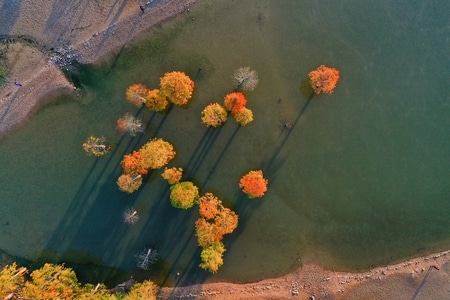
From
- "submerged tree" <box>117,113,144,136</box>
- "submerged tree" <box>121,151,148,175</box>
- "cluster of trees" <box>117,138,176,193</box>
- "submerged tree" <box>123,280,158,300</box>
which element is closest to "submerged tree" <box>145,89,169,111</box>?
"submerged tree" <box>117,113,144,136</box>

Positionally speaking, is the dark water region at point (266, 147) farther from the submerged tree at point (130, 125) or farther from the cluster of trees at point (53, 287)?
the cluster of trees at point (53, 287)

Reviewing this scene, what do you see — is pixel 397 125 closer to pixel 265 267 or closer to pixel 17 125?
pixel 265 267

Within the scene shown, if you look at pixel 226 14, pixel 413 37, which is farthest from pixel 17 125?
pixel 413 37

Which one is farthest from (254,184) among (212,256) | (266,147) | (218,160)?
(212,256)

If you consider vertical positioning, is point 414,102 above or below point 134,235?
above

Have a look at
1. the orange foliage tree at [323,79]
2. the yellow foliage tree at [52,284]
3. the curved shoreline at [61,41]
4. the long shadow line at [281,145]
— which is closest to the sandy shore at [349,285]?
the yellow foliage tree at [52,284]

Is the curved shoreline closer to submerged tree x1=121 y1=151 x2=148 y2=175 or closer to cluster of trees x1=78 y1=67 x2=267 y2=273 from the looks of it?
cluster of trees x1=78 y1=67 x2=267 y2=273
